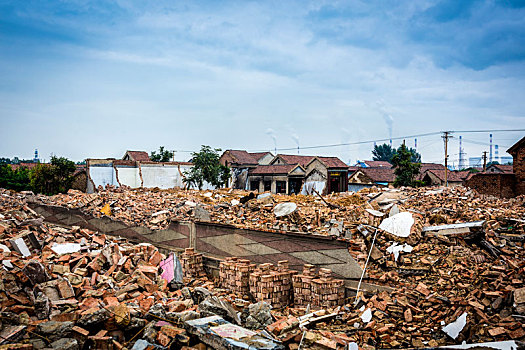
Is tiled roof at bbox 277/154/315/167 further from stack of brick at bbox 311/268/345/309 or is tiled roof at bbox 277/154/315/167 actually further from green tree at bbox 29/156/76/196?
stack of brick at bbox 311/268/345/309

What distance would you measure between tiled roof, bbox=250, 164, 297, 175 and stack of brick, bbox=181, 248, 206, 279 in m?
17.3

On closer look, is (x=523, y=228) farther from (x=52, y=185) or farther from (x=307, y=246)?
(x=52, y=185)

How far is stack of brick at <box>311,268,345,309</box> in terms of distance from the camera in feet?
23.8

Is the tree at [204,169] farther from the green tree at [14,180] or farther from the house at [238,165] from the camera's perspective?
the green tree at [14,180]

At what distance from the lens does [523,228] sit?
297 inches

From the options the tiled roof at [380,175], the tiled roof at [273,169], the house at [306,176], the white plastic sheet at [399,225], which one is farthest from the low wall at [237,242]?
the tiled roof at [380,175]

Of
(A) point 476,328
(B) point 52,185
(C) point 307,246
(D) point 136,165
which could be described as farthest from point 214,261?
(B) point 52,185

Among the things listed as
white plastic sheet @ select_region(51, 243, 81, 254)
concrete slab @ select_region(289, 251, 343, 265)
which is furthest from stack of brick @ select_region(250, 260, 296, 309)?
white plastic sheet @ select_region(51, 243, 81, 254)

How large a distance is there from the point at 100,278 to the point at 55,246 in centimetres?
197

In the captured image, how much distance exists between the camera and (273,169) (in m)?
28.3

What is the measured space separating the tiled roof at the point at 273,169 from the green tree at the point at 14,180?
709 inches

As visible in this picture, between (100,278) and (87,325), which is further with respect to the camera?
(100,278)

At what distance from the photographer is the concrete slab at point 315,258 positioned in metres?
7.85

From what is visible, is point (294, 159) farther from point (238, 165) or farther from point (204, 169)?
point (204, 169)
